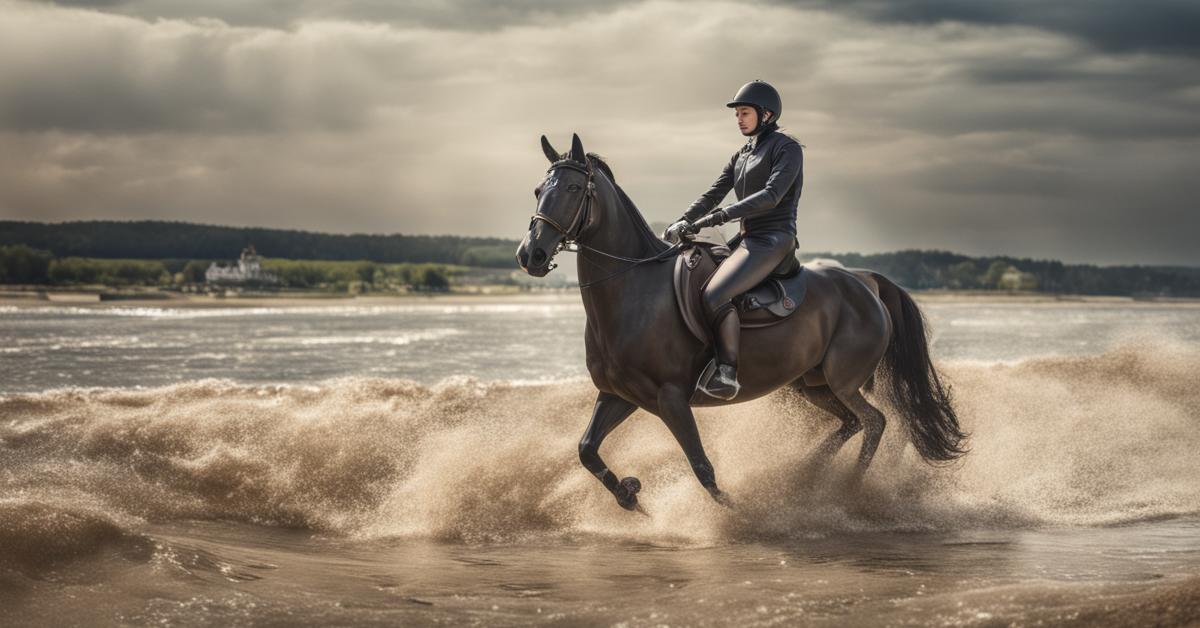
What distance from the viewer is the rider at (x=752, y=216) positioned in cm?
812

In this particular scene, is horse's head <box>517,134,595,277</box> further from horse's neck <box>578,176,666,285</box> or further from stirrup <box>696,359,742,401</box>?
stirrup <box>696,359,742,401</box>

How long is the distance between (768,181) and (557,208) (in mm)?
1711

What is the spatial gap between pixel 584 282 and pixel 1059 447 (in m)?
6.56

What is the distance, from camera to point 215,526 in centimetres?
890

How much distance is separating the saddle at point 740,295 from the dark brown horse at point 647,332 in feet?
0.27

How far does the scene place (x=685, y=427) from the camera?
8.10m

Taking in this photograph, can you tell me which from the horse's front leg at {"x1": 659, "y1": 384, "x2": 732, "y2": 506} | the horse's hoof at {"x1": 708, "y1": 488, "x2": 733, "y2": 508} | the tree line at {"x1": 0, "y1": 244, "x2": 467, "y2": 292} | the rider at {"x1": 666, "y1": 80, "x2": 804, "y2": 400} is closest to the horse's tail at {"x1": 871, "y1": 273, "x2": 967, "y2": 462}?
A: the rider at {"x1": 666, "y1": 80, "x2": 804, "y2": 400}

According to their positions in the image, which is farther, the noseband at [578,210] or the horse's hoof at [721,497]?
the horse's hoof at [721,497]

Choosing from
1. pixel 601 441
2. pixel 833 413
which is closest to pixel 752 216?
pixel 601 441

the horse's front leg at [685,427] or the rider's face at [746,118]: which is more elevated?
the rider's face at [746,118]

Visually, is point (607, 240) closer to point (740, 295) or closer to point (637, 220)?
point (637, 220)

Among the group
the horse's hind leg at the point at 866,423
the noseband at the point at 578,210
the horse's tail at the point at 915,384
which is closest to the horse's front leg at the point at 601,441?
the noseband at the point at 578,210

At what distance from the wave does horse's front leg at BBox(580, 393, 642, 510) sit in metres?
0.46

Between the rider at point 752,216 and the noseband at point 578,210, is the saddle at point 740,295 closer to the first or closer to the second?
the rider at point 752,216
